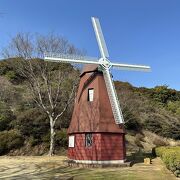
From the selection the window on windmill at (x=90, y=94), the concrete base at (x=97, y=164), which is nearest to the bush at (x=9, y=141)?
the concrete base at (x=97, y=164)

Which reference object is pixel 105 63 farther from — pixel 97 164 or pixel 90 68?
pixel 97 164

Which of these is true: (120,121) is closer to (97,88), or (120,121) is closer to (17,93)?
(97,88)

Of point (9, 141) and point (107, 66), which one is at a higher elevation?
point (107, 66)

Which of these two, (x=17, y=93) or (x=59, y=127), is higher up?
(x=17, y=93)

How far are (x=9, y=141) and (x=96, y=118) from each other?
12.7 m

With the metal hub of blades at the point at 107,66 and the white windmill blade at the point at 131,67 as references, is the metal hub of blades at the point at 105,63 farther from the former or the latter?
the white windmill blade at the point at 131,67

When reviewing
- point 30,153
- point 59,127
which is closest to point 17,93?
point 59,127

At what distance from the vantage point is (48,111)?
2984 cm

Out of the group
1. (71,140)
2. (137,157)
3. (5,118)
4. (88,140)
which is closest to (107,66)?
(88,140)

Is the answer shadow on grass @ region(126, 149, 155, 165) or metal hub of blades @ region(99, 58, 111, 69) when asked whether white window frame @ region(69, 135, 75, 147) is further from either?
metal hub of blades @ region(99, 58, 111, 69)

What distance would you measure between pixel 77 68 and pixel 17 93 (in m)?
16.4

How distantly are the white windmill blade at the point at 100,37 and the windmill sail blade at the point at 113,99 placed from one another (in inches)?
79.1

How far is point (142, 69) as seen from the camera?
80.9 feet

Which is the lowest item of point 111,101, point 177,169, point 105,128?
point 177,169
